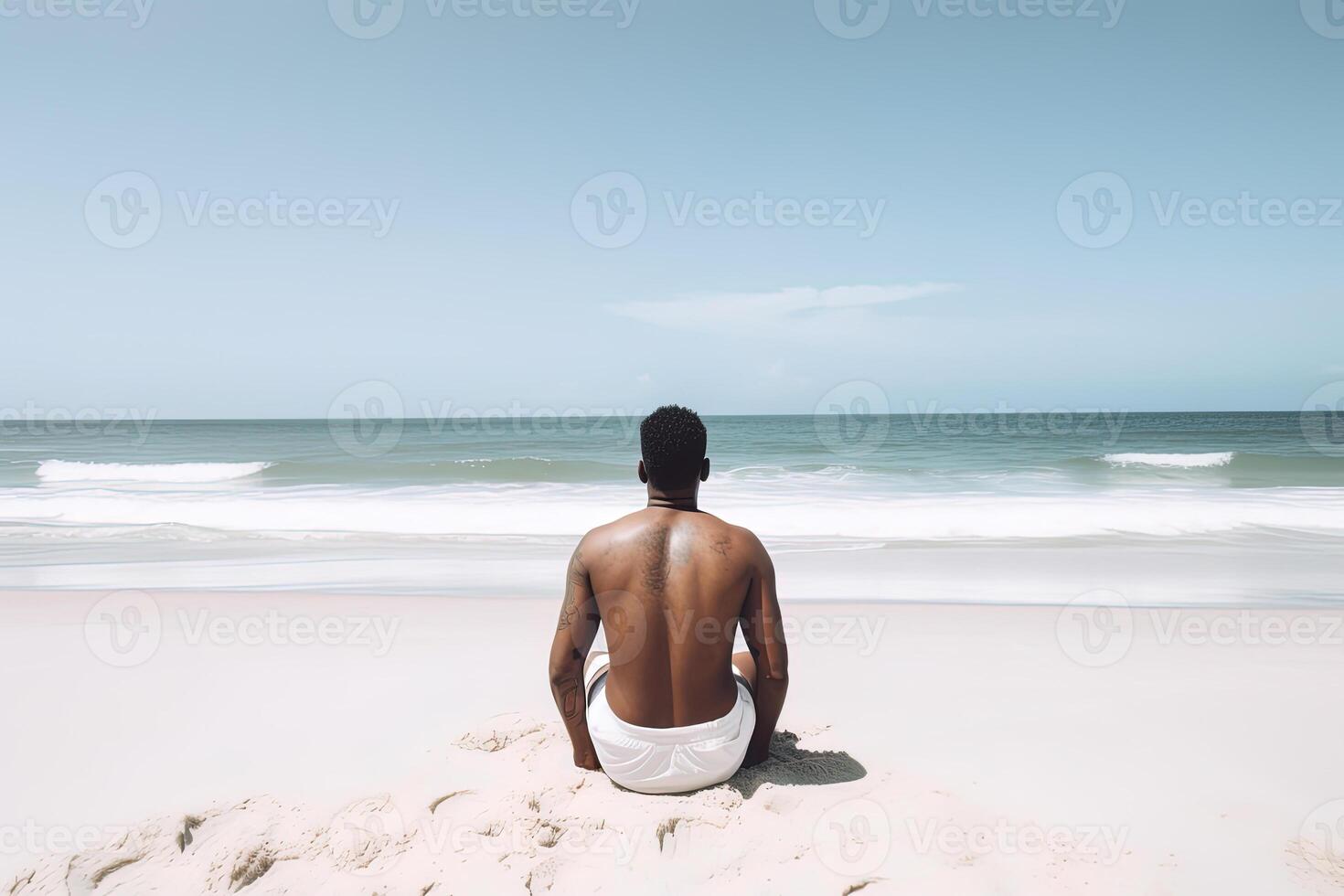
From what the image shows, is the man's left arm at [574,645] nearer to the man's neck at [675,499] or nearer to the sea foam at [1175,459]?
the man's neck at [675,499]

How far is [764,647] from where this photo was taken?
121 inches

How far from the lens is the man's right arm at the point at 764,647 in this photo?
2.98 metres

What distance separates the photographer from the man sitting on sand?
290cm

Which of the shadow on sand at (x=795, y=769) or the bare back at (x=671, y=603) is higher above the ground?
the bare back at (x=671, y=603)

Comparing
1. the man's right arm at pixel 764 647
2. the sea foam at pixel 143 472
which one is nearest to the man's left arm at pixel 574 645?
the man's right arm at pixel 764 647

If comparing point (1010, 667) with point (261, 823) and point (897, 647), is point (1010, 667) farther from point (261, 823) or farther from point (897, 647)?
point (261, 823)

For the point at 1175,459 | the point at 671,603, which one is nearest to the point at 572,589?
the point at 671,603

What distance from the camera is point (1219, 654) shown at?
5.29 metres

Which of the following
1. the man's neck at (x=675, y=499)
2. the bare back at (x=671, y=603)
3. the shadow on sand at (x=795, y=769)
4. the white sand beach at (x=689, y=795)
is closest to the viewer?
the white sand beach at (x=689, y=795)

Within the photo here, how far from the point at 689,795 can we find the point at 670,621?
762 mm

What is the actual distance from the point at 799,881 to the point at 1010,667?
3.08 meters

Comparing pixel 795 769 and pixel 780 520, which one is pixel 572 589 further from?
pixel 780 520

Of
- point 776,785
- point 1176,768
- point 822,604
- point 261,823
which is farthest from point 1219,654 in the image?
point 261,823

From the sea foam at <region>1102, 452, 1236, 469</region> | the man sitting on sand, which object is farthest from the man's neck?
the sea foam at <region>1102, 452, 1236, 469</region>
